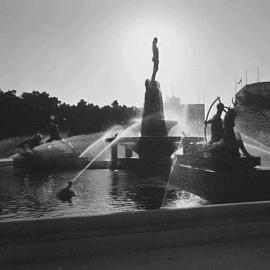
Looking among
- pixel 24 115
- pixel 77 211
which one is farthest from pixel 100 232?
pixel 24 115

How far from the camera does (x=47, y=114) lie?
67.1 m

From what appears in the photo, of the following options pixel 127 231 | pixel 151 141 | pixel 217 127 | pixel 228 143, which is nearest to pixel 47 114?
pixel 151 141

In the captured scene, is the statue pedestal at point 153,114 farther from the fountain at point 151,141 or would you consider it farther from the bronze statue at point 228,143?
the bronze statue at point 228,143

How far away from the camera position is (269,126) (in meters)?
Answer: 64.8

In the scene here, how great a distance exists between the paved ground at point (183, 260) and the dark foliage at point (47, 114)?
4726 cm

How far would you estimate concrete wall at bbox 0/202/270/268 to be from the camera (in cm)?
488

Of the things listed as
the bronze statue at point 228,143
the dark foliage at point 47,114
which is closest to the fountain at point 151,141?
the bronze statue at point 228,143

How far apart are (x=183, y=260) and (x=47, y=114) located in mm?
64383

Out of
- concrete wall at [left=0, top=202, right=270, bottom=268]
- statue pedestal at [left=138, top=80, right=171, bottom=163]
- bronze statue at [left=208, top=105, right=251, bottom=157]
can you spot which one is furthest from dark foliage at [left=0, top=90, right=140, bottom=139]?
concrete wall at [left=0, top=202, right=270, bottom=268]

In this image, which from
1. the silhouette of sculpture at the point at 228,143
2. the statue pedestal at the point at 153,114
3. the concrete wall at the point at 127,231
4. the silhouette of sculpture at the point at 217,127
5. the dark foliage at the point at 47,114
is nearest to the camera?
the concrete wall at the point at 127,231

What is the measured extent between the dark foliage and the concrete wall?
4711 cm

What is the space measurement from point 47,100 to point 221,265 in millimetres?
66582

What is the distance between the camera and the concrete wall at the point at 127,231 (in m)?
4.88

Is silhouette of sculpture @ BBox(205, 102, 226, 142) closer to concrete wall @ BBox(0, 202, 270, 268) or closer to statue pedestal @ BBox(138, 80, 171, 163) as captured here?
statue pedestal @ BBox(138, 80, 171, 163)
